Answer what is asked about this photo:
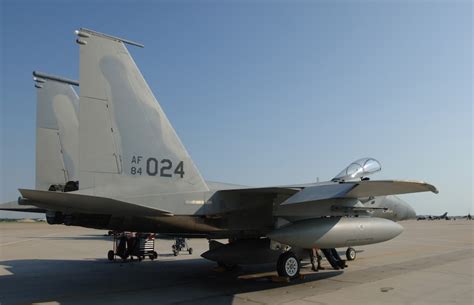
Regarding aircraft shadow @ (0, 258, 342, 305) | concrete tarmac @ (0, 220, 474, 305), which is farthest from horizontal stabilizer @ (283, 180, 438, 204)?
aircraft shadow @ (0, 258, 342, 305)

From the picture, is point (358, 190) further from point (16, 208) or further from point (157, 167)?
point (16, 208)

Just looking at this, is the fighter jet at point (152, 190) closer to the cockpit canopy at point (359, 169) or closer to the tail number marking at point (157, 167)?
the tail number marking at point (157, 167)

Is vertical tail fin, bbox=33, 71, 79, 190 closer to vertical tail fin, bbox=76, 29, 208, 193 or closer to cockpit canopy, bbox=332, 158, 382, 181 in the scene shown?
vertical tail fin, bbox=76, 29, 208, 193

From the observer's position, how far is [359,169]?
435 inches

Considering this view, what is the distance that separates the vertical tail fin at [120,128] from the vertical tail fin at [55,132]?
2863 millimetres

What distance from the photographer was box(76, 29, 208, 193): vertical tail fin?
6910 mm

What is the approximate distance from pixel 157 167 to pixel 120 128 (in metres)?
0.97

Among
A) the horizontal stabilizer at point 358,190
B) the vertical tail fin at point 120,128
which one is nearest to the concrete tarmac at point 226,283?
the horizontal stabilizer at point 358,190

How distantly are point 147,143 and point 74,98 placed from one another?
3850 millimetres

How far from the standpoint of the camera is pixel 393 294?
7.79 meters

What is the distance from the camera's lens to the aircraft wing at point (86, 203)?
18.7ft

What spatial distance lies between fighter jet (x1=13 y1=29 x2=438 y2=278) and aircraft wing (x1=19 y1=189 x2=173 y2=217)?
0.6 inches

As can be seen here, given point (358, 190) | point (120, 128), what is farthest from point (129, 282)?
point (358, 190)

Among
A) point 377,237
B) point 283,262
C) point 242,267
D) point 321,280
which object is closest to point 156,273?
A: point 242,267
